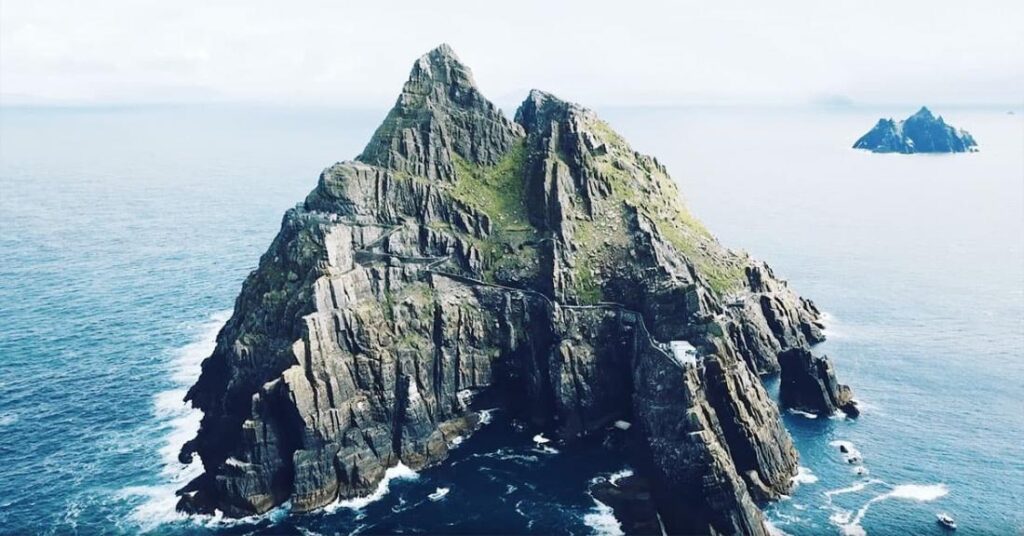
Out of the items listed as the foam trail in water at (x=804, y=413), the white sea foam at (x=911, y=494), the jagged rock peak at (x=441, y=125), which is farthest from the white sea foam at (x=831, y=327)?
the jagged rock peak at (x=441, y=125)

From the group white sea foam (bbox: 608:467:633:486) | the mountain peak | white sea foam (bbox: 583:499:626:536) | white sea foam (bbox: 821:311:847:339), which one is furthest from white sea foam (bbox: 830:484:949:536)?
the mountain peak

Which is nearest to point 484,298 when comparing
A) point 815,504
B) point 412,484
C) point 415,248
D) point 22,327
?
point 415,248

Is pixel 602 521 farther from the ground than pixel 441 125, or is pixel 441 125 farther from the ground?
pixel 441 125

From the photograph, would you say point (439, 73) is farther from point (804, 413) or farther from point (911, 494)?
point (911, 494)

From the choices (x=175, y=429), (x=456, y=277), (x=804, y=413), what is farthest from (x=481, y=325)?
(x=804, y=413)

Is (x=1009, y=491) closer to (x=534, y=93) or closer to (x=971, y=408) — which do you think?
(x=971, y=408)

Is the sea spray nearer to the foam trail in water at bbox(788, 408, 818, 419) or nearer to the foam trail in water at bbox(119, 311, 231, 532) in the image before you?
the foam trail in water at bbox(788, 408, 818, 419)

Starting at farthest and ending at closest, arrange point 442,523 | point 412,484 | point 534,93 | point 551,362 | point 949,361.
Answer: point 534,93 → point 949,361 → point 551,362 → point 412,484 → point 442,523
